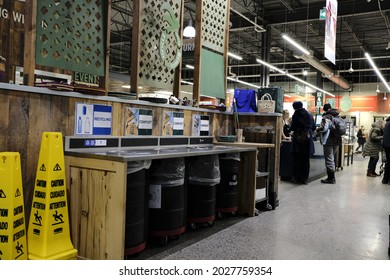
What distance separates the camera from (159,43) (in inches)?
152

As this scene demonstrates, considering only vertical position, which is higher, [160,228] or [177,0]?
[177,0]

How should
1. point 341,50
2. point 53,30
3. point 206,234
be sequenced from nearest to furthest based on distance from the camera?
point 53,30, point 206,234, point 341,50

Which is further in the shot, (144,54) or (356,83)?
(356,83)

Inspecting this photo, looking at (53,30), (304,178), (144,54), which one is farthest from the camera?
(304,178)

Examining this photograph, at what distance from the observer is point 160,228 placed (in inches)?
119

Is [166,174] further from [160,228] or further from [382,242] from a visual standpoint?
[382,242]

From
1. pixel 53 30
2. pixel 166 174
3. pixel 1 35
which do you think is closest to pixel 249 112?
pixel 166 174

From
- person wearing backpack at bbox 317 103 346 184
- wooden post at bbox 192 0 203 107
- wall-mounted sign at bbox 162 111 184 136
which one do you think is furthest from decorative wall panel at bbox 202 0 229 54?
person wearing backpack at bbox 317 103 346 184

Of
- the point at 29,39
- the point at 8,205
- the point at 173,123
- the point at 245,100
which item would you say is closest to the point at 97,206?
the point at 8,205

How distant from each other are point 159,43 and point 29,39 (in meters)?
1.55

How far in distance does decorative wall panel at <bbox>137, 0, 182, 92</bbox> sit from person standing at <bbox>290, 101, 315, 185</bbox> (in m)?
3.46

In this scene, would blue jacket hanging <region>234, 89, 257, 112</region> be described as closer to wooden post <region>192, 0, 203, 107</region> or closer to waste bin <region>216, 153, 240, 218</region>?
wooden post <region>192, 0, 203, 107</region>

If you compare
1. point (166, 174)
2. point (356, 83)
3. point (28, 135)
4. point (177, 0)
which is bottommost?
point (166, 174)

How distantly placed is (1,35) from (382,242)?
182 inches
